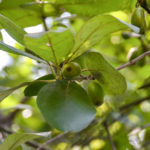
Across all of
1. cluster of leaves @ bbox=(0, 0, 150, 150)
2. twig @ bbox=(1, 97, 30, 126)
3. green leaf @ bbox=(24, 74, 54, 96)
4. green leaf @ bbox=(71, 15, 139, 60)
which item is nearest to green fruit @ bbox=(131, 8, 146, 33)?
cluster of leaves @ bbox=(0, 0, 150, 150)

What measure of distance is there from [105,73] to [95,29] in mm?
121

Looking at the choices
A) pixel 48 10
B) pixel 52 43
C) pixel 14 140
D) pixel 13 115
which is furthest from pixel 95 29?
pixel 13 115

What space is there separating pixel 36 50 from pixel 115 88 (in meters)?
0.23

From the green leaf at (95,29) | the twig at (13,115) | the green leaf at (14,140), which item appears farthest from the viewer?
the twig at (13,115)

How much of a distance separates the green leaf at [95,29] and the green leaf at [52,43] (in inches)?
1.0

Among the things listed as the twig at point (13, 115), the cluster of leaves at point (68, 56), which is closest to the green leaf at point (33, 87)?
the cluster of leaves at point (68, 56)

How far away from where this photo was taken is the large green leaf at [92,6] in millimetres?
763

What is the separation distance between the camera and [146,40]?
1.21m

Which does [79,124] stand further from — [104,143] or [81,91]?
[104,143]

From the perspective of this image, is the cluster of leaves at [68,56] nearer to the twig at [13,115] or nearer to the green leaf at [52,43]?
the green leaf at [52,43]

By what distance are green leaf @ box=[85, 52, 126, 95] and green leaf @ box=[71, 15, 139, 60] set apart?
0.12 feet

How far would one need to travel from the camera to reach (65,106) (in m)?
0.68

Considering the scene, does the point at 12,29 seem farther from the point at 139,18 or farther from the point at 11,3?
the point at 139,18

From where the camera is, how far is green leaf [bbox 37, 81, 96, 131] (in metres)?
0.64
